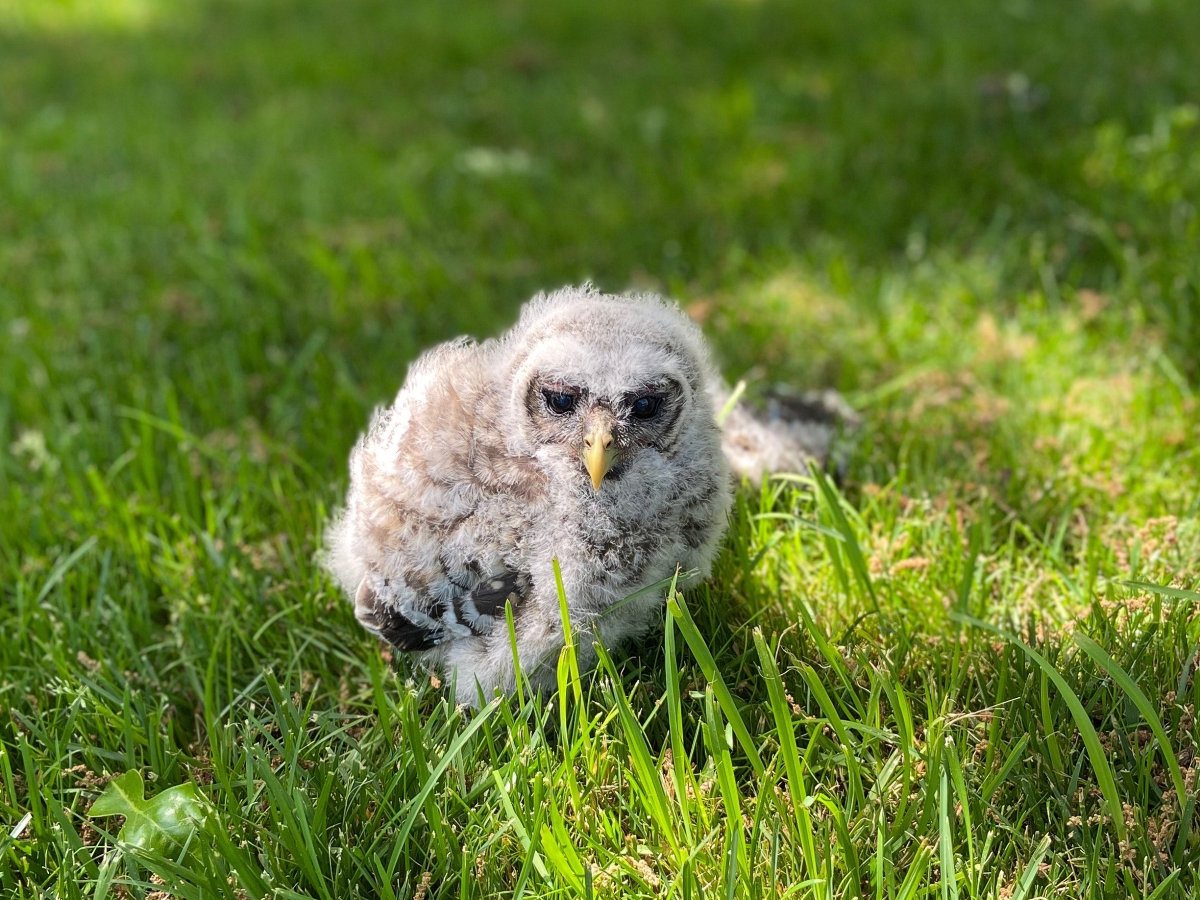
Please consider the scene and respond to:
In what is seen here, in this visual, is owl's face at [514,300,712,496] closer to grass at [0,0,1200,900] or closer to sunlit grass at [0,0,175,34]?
grass at [0,0,1200,900]

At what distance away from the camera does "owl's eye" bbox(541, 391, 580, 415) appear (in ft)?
8.16

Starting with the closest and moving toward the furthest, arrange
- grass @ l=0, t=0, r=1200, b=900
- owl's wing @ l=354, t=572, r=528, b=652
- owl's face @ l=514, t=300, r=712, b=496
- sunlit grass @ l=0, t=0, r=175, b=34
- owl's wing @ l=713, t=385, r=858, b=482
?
grass @ l=0, t=0, r=1200, b=900, owl's face @ l=514, t=300, r=712, b=496, owl's wing @ l=354, t=572, r=528, b=652, owl's wing @ l=713, t=385, r=858, b=482, sunlit grass @ l=0, t=0, r=175, b=34

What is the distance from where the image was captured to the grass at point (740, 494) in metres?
2.30

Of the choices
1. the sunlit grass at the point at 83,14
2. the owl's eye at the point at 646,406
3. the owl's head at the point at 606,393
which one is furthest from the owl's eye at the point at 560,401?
the sunlit grass at the point at 83,14

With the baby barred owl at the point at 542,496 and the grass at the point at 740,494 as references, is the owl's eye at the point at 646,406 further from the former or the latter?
the grass at the point at 740,494

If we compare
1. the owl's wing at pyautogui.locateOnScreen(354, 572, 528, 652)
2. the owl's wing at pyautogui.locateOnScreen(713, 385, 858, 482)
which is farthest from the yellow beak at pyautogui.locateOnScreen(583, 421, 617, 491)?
the owl's wing at pyautogui.locateOnScreen(713, 385, 858, 482)

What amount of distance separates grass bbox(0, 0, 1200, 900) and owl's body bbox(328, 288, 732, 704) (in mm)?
207

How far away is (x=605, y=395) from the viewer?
8.06ft

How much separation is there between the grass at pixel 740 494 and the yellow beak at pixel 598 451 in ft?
1.30

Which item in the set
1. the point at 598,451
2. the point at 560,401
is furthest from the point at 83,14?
the point at 598,451

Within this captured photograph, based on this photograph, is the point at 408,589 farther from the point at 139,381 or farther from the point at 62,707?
the point at 139,381

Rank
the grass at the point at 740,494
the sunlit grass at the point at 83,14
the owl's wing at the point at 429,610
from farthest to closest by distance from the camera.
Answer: the sunlit grass at the point at 83,14 < the owl's wing at the point at 429,610 < the grass at the point at 740,494

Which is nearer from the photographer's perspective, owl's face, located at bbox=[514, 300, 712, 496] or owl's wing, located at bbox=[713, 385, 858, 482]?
owl's face, located at bbox=[514, 300, 712, 496]

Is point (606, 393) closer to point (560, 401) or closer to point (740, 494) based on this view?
point (560, 401)
